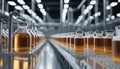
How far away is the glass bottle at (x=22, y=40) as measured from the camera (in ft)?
7.22

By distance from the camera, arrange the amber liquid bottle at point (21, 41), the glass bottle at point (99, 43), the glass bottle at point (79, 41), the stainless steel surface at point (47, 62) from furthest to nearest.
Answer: the stainless steel surface at point (47, 62) → the glass bottle at point (79, 41) → the glass bottle at point (99, 43) → the amber liquid bottle at point (21, 41)

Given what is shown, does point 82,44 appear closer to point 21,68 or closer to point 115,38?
point 21,68

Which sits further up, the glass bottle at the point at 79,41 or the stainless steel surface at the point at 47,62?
the glass bottle at the point at 79,41

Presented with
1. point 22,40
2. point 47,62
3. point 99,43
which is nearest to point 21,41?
point 22,40

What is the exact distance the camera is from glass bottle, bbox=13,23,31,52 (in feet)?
7.22

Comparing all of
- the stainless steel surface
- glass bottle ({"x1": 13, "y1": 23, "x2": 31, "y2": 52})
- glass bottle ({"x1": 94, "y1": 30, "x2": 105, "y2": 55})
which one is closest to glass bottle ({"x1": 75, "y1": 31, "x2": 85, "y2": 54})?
glass bottle ({"x1": 94, "y1": 30, "x2": 105, "y2": 55})

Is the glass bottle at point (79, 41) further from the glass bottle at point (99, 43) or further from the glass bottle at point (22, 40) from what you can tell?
the glass bottle at point (22, 40)

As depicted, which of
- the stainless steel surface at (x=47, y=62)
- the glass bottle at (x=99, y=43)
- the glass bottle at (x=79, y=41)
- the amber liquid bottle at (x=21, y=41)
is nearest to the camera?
the amber liquid bottle at (x=21, y=41)

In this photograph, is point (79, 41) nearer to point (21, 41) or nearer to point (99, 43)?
point (99, 43)

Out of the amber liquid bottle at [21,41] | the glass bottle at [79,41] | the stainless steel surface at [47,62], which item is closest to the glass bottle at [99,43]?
the glass bottle at [79,41]

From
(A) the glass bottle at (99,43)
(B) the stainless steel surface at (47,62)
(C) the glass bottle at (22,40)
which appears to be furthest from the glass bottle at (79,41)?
(B) the stainless steel surface at (47,62)

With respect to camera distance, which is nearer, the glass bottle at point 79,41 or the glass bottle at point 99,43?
the glass bottle at point 99,43

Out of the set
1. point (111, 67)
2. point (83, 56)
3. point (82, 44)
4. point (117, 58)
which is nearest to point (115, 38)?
point (117, 58)

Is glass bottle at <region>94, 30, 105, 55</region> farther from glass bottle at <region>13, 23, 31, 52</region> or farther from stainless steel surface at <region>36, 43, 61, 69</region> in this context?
stainless steel surface at <region>36, 43, 61, 69</region>
